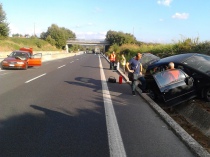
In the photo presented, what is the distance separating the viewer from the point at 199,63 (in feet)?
29.6

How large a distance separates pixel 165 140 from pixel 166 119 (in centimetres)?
148

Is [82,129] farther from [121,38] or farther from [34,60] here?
[121,38]

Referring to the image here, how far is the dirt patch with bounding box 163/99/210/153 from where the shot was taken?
570 centimetres

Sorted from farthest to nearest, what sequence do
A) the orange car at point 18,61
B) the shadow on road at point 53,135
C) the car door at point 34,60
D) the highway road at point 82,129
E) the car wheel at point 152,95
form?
the car door at point 34,60
the orange car at point 18,61
the car wheel at point 152,95
the highway road at point 82,129
the shadow on road at point 53,135

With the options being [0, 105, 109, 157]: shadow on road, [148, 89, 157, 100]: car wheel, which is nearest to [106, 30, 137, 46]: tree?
[148, 89, 157, 100]: car wheel

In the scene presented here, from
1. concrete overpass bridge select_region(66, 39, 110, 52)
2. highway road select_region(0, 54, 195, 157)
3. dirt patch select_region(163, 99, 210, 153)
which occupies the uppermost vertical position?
concrete overpass bridge select_region(66, 39, 110, 52)

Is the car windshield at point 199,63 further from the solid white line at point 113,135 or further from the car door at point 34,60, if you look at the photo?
the car door at point 34,60

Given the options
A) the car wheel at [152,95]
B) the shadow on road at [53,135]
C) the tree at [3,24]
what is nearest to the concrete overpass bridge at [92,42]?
the tree at [3,24]

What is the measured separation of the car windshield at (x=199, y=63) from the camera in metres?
8.67

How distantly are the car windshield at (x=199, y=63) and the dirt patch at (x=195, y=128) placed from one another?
3.25 feet

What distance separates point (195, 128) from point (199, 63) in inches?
111

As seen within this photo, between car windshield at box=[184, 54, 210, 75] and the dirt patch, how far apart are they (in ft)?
3.25

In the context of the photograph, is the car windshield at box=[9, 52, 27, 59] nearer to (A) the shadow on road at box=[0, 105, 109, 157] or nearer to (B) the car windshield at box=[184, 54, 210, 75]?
(B) the car windshield at box=[184, 54, 210, 75]

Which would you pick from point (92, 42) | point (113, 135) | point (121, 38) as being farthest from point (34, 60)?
point (92, 42)
